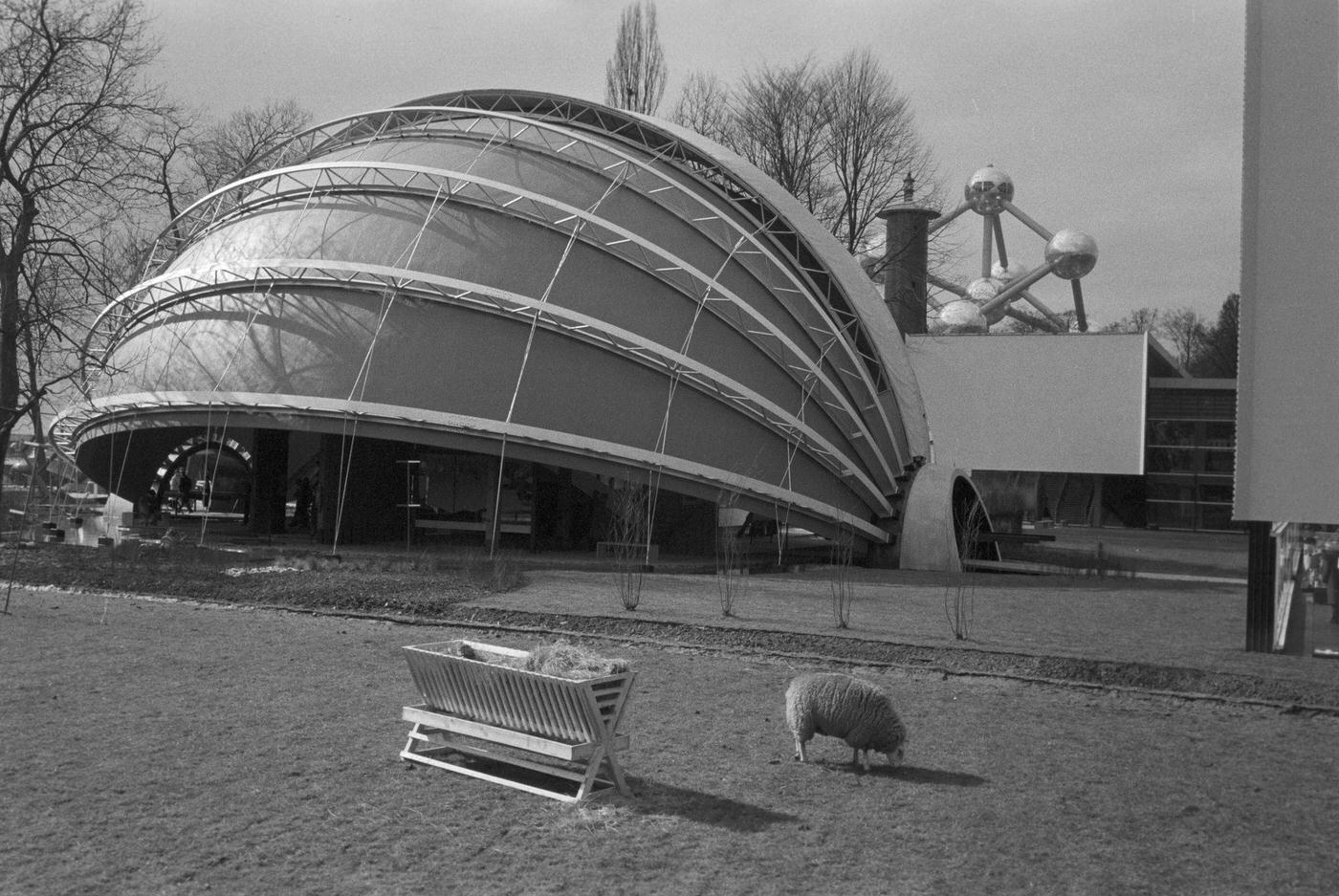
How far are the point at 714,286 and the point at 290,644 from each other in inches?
510

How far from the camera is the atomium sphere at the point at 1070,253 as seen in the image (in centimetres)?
5653

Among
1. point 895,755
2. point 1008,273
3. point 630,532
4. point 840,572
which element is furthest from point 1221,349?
point 895,755

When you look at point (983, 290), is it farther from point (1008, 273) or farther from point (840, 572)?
point (840, 572)

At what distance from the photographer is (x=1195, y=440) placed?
47875 mm

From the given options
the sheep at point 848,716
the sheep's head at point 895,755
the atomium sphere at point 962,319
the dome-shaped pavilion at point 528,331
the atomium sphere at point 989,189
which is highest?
the atomium sphere at point 989,189

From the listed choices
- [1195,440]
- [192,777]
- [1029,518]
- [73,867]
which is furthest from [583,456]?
[1195,440]

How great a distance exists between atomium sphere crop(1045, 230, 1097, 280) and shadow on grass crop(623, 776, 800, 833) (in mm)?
53383

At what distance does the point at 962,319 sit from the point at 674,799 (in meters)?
46.8

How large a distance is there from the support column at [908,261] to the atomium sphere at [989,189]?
41.2ft

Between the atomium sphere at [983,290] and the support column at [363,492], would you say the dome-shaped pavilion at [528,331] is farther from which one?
the atomium sphere at [983,290]

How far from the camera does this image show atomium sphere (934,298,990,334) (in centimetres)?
5197

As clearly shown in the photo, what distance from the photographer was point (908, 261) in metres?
46.7

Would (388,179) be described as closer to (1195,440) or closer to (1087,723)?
(1087,723)

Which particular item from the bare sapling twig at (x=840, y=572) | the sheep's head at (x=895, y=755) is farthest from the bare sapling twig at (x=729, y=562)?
the sheep's head at (x=895, y=755)
